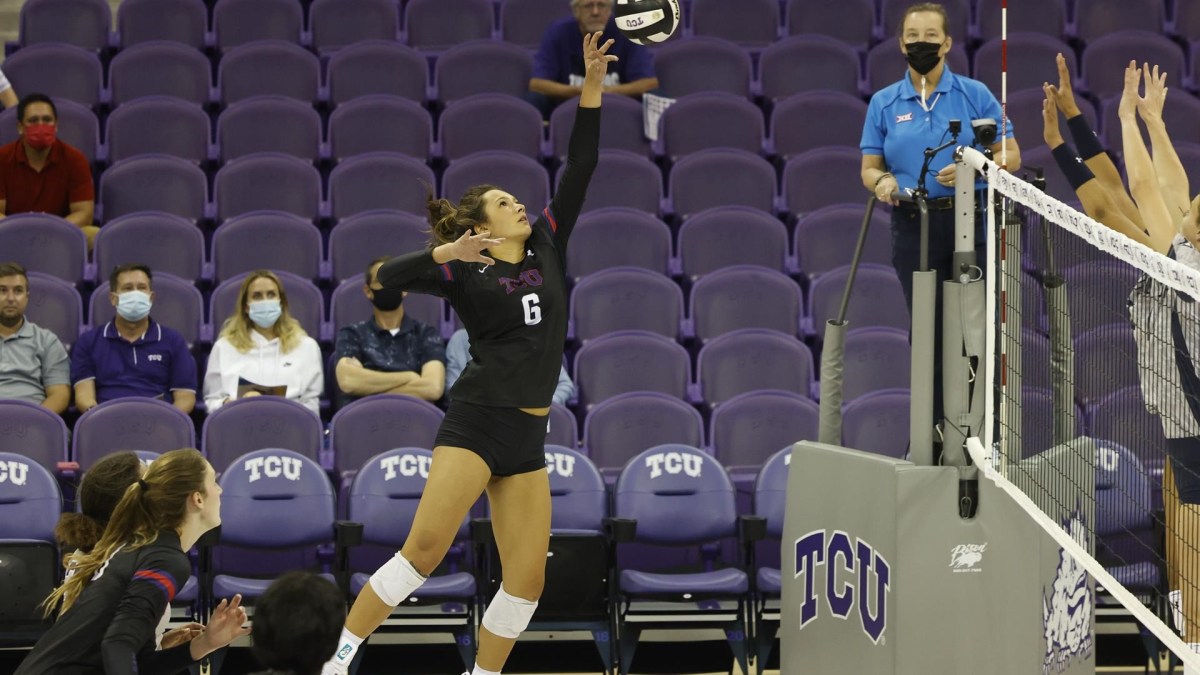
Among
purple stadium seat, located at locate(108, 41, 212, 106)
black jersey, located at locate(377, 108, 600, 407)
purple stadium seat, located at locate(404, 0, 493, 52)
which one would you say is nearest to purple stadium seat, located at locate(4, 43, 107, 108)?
purple stadium seat, located at locate(108, 41, 212, 106)

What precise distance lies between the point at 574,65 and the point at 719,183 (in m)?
1.82

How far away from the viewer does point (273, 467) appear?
7.84 meters

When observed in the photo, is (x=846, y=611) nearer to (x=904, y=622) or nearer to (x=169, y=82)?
(x=904, y=622)

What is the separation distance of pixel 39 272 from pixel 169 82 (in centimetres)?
256

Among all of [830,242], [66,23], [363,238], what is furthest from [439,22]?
[830,242]

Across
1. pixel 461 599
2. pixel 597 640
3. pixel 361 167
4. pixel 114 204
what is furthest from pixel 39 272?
pixel 597 640

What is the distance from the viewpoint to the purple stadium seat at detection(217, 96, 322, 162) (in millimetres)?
11062

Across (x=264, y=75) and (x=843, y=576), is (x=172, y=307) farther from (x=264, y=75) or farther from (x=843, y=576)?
(x=843, y=576)

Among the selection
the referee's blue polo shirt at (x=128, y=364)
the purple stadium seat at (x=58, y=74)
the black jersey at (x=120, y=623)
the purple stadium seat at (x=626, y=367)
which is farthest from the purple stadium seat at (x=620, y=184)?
the black jersey at (x=120, y=623)

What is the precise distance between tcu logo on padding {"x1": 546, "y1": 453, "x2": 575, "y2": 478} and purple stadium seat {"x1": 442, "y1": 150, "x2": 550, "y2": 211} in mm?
2730

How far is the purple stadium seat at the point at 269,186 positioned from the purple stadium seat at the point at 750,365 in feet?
10.5

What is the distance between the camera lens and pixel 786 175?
35.5 feet

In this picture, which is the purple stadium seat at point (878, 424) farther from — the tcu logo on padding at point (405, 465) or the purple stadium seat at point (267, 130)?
the purple stadium seat at point (267, 130)

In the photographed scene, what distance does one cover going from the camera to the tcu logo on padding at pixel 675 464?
802 cm
